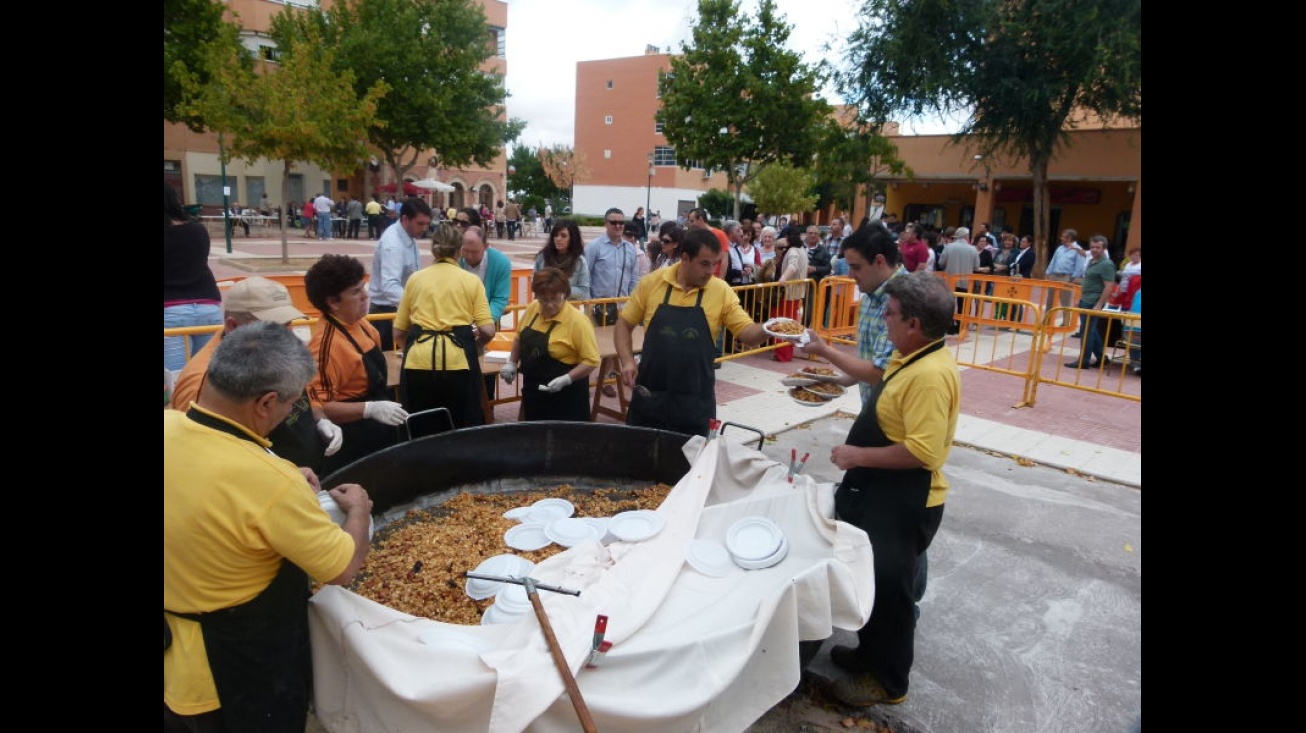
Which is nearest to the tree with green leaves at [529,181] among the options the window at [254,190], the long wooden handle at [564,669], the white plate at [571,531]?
the window at [254,190]

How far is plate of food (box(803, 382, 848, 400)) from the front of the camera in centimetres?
836

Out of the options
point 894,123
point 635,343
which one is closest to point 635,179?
point 894,123

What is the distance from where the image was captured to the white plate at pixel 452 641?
95.8 inches

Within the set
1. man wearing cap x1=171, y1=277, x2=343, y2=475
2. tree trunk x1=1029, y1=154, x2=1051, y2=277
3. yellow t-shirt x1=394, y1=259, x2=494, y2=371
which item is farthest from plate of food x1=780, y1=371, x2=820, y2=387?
tree trunk x1=1029, y1=154, x2=1051, y2=277

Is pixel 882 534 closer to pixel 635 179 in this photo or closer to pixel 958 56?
pixel 958 56

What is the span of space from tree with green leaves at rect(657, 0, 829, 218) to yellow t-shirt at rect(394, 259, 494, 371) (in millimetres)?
22947

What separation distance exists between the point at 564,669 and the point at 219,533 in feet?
3.49

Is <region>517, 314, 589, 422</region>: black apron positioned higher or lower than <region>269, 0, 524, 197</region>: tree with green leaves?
lower

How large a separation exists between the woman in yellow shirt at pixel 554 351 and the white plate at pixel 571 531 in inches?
41.0

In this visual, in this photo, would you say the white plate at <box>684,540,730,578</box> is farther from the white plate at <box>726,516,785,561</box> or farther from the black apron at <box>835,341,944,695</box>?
the black apron at <box>835,341,944,695</box>

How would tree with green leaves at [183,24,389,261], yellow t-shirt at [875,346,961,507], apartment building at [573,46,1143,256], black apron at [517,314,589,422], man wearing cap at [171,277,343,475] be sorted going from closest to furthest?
1. yellow t-shirt at [875,346,961,507]
2. man wearing cap at [171,277,343,475]
3. black apron at [517,314,589,422]
4. tree with green leaves at [183,24,389,261]
5. apartment building at [573,46,1143,256]

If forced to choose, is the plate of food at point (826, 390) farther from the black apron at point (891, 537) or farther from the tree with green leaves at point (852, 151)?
the tree with green leaves at point (852, 151)
